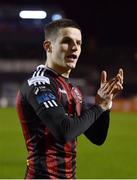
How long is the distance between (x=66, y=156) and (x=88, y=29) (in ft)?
111

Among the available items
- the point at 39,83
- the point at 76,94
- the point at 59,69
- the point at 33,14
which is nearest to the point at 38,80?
the point at 39,83

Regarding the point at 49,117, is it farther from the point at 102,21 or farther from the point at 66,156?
the point at 102,21

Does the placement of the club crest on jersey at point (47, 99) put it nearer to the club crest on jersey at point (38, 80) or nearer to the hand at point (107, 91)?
the club crest on jersey at point (38, 80)

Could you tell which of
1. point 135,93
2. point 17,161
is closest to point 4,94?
point 135,93

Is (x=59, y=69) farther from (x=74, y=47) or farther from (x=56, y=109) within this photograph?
(x=56, y=109)

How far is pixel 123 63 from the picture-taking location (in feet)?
110

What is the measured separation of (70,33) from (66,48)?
73mm

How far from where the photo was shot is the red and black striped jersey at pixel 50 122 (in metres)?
2.12

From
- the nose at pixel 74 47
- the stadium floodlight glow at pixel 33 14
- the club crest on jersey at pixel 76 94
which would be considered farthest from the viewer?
the stadium floodlight glow at pixel 33 14

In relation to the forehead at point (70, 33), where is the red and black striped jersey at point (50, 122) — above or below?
below

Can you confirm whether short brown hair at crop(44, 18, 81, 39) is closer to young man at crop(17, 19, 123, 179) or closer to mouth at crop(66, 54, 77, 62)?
young man at crop(17, 19, 123, 179)

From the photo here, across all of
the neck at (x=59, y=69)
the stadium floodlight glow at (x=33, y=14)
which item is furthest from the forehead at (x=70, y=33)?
the stadium floodlight glow at (x=33, y=14)

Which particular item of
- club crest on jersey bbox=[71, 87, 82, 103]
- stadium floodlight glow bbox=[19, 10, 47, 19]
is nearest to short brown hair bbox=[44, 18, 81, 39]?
club crest on jersey bbox=[71, 87, 82, 103]

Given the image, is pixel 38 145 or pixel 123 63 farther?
pixel 123 63
